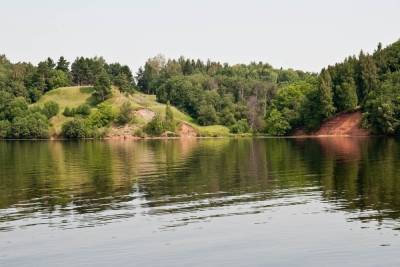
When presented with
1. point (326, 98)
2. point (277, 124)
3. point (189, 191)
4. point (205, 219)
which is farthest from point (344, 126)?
point (205, 219)

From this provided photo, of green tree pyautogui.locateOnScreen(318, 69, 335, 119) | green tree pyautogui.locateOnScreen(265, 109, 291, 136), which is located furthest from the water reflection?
green tree pyautogui.locateOnScreen(265, 109, 291, 136)

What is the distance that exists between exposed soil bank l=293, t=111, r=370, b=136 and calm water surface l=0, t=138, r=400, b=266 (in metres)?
107

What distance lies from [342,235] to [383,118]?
133059 millimetres

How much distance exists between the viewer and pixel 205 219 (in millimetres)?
34688

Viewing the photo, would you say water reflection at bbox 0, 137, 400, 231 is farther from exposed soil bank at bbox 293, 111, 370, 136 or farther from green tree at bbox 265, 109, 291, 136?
green tree at bbox 265, 109, 291, 136

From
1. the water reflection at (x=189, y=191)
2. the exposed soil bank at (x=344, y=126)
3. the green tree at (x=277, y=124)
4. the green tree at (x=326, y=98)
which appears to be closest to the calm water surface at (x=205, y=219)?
the water reflection at (x=189, y=191)

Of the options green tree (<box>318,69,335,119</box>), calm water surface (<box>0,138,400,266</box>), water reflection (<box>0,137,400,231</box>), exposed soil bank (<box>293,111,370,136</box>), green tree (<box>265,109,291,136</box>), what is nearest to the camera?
calm water surface (<box>0,138,400,266</box>)

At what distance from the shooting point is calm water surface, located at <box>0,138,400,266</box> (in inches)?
1030

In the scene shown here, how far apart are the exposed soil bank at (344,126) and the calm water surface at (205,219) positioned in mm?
106795

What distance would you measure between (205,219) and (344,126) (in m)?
141

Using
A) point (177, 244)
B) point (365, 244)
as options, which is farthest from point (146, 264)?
point (365, 244)

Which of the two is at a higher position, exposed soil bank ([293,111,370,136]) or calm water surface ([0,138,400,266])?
exposed soil bank ([293,111,370,136])

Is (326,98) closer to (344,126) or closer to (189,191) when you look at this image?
(344,126)

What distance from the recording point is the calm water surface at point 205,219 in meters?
26.2
